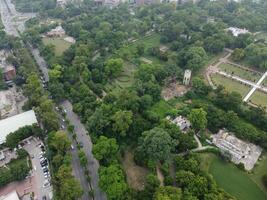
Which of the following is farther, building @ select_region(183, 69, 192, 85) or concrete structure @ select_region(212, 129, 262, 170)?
building @ select_region(183, 69, 192, 85)

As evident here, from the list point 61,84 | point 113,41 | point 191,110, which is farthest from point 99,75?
point 191,110

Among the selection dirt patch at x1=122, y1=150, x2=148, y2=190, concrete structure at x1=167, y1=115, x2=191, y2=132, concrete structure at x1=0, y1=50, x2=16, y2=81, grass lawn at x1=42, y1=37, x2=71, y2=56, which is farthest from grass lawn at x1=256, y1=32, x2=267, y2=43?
concrete structure at x1=0, y1=50, x2=16, y2=81

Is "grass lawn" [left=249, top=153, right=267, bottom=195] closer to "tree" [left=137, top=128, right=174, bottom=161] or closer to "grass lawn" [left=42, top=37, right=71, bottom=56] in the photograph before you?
"tree" [left=137, top=128, right=174, bottom=161]

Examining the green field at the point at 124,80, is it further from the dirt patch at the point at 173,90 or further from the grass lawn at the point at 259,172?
the grass lawn at the point at 259,172

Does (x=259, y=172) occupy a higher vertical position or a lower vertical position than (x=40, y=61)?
higher

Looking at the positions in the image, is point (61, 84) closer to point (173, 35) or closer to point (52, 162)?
point (52, 162)

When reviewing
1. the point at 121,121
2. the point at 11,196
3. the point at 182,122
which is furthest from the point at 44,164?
the point at 182,122

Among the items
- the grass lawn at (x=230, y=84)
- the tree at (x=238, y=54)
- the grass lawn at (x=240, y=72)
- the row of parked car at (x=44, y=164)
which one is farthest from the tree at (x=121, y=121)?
the tree at (x=238, y=54)

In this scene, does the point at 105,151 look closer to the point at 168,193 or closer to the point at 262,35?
the point at 168,193
